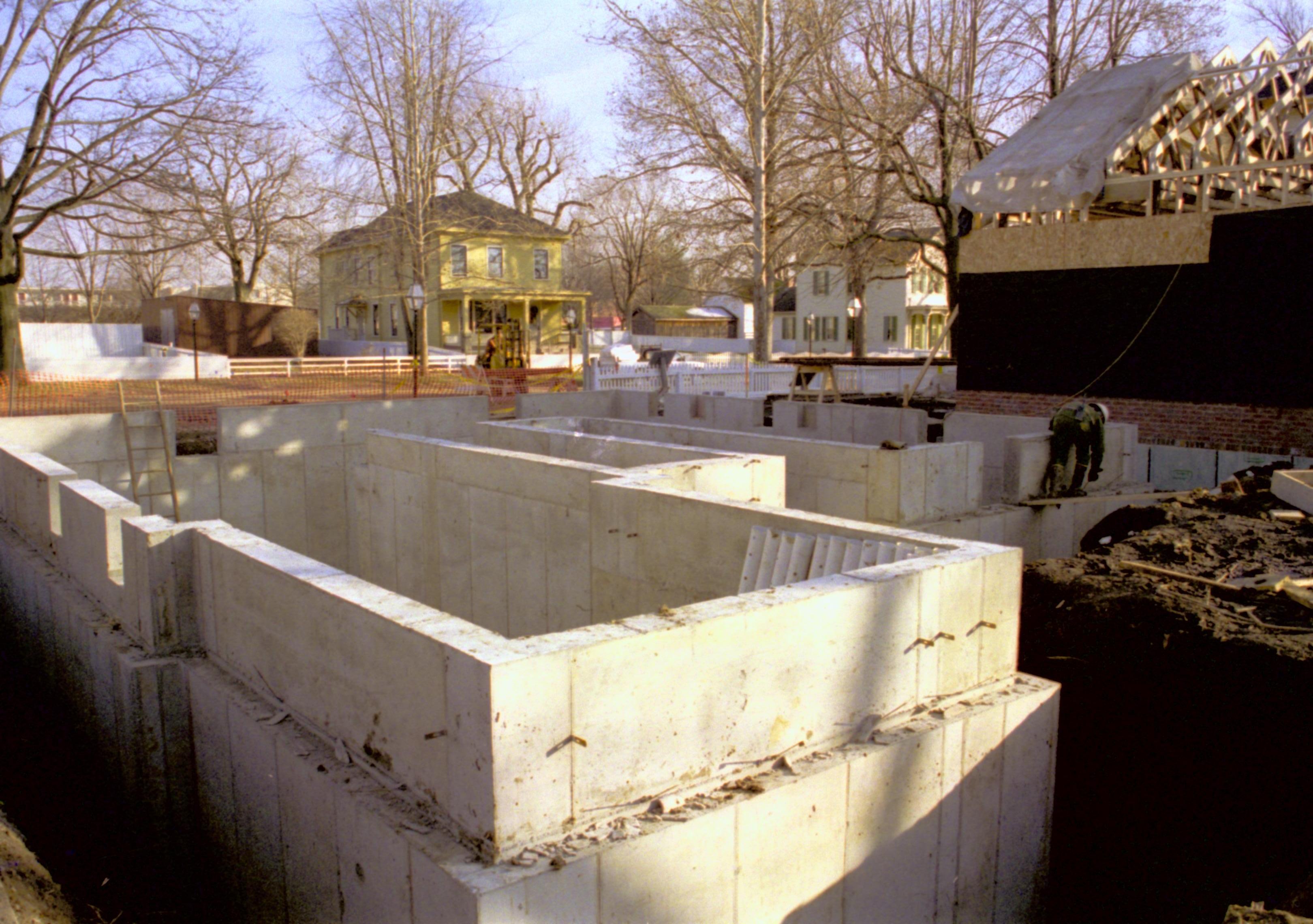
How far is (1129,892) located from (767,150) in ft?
75.4

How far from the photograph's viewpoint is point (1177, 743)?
23.5 feet

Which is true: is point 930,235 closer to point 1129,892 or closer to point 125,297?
point 1129,892

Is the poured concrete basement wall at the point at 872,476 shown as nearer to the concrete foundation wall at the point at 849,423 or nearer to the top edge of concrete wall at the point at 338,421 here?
the concrete foundation wall at the point at 849,423

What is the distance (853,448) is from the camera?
1131 cm

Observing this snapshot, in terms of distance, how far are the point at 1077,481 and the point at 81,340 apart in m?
40.7

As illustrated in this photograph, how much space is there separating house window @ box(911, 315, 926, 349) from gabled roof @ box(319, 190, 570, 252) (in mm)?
21082

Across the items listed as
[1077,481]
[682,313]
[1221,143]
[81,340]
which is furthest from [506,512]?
[682,313]

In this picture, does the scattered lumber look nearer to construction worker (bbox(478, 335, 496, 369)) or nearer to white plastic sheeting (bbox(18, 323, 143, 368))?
construction worker (bbox(478, 335, 496, 369))

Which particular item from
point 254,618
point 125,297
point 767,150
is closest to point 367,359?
point 767,150

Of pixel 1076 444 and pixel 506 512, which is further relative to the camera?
pixel 1076 444

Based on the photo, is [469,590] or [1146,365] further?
[1146,365]

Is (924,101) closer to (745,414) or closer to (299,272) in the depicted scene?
(745,414)

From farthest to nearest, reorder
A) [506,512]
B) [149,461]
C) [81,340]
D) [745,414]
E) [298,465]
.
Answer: [81,340] → [745,414] → [298,465] → [149,461] → [506,512]

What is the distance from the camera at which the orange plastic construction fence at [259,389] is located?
69.4 feet
